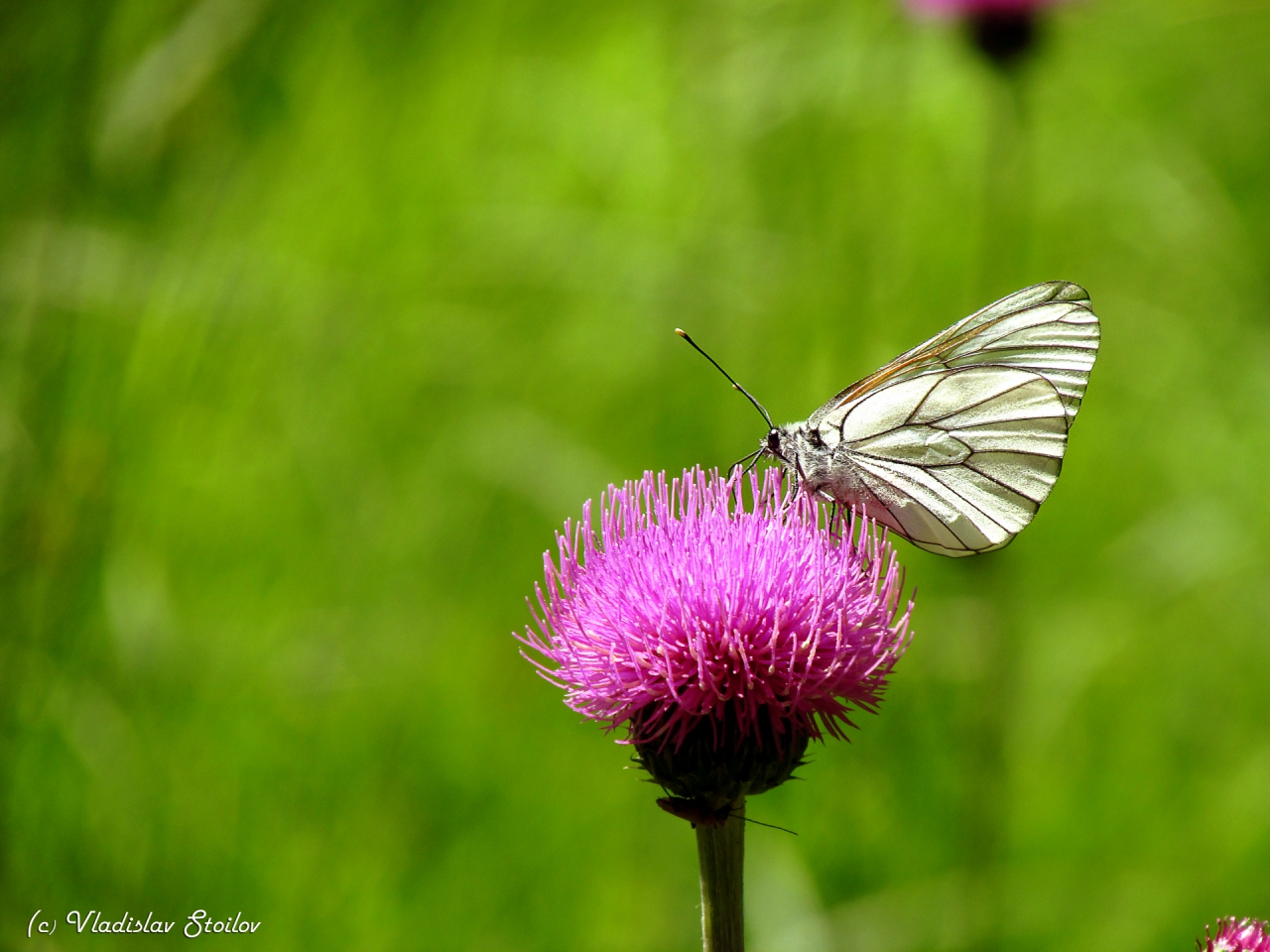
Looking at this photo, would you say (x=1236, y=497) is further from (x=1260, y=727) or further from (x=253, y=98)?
(x=253, y=98)

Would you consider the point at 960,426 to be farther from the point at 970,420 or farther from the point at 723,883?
the point at 723,883

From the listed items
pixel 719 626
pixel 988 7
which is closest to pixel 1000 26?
pixel 988 7

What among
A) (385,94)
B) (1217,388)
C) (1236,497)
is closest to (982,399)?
(1236,497)

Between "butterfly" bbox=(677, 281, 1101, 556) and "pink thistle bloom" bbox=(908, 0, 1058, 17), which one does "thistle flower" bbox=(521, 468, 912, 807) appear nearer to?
"butterfly" bbox=(677, 281, 1101, 556)

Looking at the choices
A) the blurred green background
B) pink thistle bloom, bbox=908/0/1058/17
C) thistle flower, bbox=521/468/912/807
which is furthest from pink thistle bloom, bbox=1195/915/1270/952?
pink thistle bloom, bbox=908/0/1058/17

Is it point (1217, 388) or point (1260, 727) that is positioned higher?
point (1217, 388)

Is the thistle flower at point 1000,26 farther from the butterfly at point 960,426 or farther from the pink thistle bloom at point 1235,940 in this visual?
the pink thistle bloom at point 1235,940
